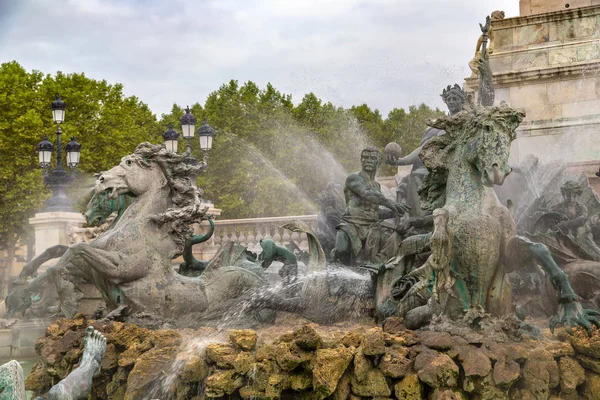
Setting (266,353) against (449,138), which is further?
(449,138)

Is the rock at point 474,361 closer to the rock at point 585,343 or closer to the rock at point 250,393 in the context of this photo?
the rock at point 585,343

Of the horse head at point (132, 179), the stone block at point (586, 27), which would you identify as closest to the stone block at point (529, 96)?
the stone block at point (586, 27)

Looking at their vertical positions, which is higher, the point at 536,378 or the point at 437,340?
the point at 437,340

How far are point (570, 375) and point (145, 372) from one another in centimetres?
271

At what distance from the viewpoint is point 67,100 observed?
29.2 metres

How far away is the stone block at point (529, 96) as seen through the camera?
11.2 m

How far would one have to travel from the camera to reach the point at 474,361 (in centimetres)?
451

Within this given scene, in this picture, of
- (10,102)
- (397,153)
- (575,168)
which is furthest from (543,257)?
(10,102)

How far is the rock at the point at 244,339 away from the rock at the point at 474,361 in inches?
51.9

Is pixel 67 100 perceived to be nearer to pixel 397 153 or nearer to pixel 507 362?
pixel 397 153

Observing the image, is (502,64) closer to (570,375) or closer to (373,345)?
(570,375)

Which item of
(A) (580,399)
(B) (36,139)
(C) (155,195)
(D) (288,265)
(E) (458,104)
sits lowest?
(A) (580,399)

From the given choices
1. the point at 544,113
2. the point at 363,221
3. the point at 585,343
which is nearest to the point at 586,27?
the point at 544,113

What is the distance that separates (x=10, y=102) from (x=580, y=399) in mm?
25713
